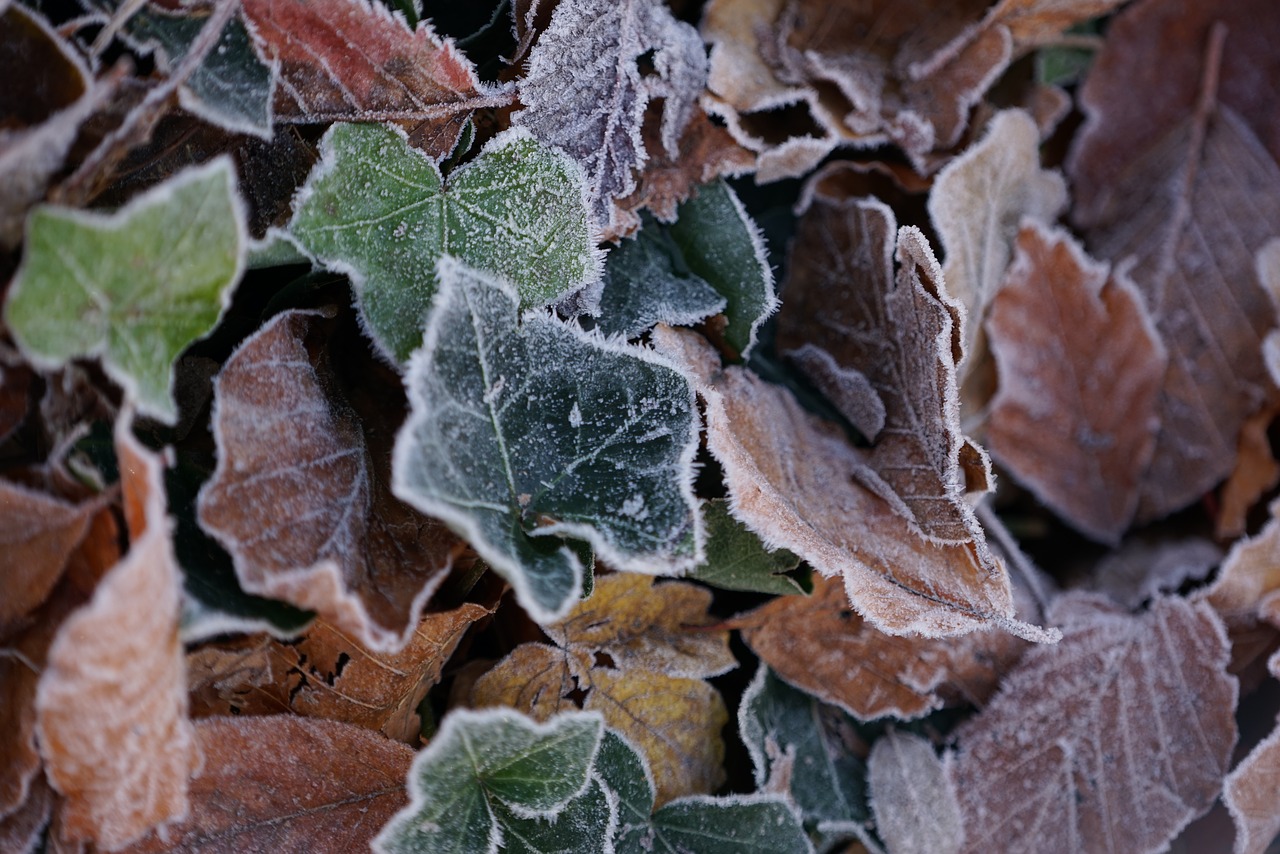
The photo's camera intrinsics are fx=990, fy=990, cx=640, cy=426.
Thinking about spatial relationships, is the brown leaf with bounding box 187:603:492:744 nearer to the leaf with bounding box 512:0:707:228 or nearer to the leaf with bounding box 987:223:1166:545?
the leaf with bounding box 512:0:707:228

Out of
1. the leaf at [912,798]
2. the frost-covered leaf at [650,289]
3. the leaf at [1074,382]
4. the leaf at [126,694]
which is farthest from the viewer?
the leaf at [1074,382]

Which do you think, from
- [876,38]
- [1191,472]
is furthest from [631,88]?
[1191,472]

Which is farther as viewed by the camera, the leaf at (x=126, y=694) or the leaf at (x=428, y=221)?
the leaf at (x=428, y=221)

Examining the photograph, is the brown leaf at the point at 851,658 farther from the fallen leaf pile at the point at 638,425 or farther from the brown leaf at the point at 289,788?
the brown leaf at the point at 289,788

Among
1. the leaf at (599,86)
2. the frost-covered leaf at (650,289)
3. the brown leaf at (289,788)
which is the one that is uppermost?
the leaf at (599,86)

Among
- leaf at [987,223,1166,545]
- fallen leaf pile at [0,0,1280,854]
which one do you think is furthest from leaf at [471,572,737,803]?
leaf at [987,223,1166,545]

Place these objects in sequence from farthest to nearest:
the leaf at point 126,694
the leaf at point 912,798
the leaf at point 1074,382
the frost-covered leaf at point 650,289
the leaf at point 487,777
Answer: the leaf at point 1074,382 → the leaf at point 912,798 → the frost-covered leaf at point 650,289 → the leaf at point 487,777 → the leaf at point 126,694

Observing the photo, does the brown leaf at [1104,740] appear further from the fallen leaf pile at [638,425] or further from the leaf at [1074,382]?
the leaf at [1074,382]

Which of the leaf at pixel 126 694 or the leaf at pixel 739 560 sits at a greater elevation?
the leaf at pixel 739 560

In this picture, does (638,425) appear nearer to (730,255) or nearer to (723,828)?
(730,255)

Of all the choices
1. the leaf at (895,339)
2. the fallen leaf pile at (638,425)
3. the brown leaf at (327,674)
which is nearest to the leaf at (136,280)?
the fallen leaf pile at (638,425)
